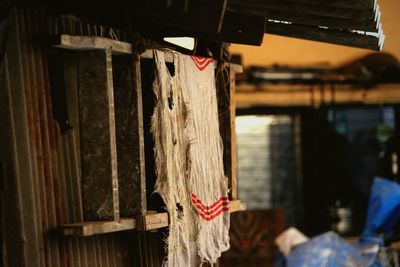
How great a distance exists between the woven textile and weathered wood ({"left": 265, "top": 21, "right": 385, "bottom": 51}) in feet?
2.24

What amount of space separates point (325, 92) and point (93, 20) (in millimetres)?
10045

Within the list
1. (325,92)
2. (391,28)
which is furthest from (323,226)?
(391,28)

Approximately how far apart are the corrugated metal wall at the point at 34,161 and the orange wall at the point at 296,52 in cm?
890

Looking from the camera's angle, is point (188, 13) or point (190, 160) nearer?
point (188, 13)

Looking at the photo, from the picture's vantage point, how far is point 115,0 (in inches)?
178

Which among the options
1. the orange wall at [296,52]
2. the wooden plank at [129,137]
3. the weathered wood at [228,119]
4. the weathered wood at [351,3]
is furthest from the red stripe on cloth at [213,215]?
the orange wall at [296,52]

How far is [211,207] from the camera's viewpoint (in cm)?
545

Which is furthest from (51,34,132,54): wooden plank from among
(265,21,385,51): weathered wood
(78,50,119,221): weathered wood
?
(265,21,385,51): weathered wood

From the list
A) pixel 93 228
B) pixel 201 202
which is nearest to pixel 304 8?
pixel 201 202

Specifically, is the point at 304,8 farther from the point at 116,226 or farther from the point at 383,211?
the point at 383,211

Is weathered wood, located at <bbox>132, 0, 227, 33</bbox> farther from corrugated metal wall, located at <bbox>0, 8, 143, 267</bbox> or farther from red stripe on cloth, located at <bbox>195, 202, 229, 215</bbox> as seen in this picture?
red stripe on cloth, located at <bbox>195, 202, 229, 215</bbox>

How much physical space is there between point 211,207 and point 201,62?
909 millimetres

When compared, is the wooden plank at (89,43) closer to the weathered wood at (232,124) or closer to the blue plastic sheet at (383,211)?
the weathered wood at (232,124)

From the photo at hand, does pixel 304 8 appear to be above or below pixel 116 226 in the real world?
above
